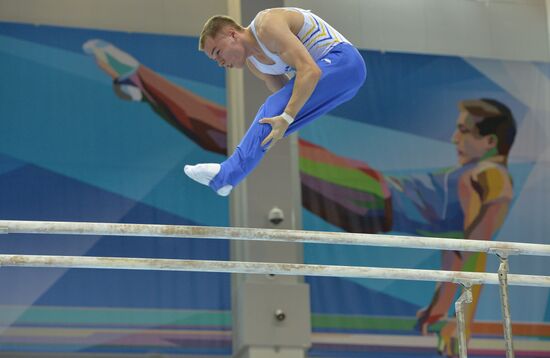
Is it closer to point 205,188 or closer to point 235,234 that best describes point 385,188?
point 205,188

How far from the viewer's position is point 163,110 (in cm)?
1189

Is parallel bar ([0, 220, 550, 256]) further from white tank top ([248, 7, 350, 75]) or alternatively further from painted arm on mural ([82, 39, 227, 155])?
painted arm on mural ([82, 39, 227, 155])

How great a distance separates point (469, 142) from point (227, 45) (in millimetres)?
8011

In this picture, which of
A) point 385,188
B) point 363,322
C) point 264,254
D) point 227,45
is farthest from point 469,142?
point 227,45

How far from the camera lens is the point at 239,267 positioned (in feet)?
17.0

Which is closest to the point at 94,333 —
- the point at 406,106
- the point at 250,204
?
the point at 250,204

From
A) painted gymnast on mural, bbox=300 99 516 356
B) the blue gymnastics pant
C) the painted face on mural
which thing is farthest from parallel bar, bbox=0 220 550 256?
the painted face on mural

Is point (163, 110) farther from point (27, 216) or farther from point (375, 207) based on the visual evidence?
point (375, 207)

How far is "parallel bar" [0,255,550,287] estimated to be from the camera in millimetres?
4938

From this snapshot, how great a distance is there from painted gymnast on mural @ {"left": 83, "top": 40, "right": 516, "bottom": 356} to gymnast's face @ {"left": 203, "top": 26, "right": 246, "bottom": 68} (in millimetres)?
6909

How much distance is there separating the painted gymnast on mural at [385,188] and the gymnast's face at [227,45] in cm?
691

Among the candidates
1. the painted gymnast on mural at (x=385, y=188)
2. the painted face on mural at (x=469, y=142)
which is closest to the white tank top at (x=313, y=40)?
the painted gymnast on mural at (x=385, y=188)

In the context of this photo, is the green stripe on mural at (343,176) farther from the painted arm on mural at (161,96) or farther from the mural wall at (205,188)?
the painted arm on mural at (161,96)

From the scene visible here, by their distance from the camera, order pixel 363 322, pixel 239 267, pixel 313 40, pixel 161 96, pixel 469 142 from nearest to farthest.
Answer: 1. pixel 313 40
2. pixel 239 267
3. pixel 363 322
4. pixel 161 96
5. pixel 469 142
